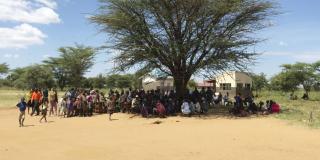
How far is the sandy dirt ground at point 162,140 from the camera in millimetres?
11945

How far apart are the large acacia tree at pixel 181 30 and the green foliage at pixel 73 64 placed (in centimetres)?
3588

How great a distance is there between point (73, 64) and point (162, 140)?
165 feet

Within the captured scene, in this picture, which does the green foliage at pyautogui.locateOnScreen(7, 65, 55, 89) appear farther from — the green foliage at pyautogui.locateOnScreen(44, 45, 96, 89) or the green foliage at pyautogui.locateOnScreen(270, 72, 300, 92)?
the green foliage at pyautogui.locateOnScreen(270, 72, 300, 92)

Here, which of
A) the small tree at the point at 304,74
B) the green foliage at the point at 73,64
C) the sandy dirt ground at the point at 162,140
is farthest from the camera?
the green foliage at the point at 73,64

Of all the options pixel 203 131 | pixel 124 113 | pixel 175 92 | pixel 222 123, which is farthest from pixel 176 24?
pixel 203 131

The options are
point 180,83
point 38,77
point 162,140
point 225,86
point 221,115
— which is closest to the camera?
point 162,140

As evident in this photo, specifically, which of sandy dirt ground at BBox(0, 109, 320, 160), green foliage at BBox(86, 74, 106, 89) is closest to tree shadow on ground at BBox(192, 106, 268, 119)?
sandy dirt ground at BBox(0, 109, 320, 160)

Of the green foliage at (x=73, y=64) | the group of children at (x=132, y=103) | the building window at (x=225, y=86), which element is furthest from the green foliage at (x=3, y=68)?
the group of children at (x=132, y=103)

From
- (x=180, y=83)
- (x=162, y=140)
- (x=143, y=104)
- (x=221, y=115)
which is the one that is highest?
(x=180, y=83)

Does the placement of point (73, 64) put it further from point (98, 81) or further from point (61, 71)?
point (98, 81)

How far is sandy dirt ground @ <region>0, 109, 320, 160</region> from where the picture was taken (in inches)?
470

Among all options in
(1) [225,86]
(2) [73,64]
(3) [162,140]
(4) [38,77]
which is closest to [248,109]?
(3) [162,140]

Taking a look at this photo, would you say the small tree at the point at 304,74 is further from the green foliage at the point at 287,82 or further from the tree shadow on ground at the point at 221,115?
the tree shadow on ground at the point at 221,115

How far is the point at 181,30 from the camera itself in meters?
24.0
